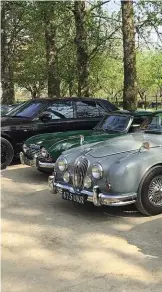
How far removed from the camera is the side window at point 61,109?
11141 mm

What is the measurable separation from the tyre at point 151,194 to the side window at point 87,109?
538 cm

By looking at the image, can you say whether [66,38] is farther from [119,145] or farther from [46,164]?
[119,145]

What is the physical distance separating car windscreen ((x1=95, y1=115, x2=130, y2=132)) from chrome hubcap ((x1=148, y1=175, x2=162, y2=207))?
7.93ft

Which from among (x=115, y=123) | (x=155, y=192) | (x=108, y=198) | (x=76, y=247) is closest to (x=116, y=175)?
(x=108, y=198)

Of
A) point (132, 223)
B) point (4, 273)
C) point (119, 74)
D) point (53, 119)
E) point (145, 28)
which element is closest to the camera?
point (4, 273)

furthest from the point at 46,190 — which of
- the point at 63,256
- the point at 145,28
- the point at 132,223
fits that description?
the point at 145,28

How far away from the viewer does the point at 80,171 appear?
249 inches

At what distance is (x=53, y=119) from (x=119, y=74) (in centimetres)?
3261

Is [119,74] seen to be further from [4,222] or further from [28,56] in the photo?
[4,222]

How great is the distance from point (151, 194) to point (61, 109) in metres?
5.52

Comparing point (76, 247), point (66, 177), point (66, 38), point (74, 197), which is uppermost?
A: point (66, 38)

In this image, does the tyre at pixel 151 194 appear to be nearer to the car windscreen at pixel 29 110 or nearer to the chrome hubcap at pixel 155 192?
the chrome hubcap at pixel 155 192

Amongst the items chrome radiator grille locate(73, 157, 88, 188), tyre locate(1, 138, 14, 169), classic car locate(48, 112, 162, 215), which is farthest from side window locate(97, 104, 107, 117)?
chrome radiator grille locate(73, 157, 88, 188)

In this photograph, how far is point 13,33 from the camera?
90.0ft
